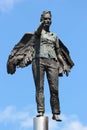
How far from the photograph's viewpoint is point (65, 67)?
15.2 metres

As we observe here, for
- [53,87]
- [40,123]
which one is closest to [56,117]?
[40,123]

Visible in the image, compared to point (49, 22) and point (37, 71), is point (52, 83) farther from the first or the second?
point (49, 22)

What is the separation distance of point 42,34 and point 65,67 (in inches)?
42.3

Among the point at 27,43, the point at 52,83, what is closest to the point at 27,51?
the point at 27,43

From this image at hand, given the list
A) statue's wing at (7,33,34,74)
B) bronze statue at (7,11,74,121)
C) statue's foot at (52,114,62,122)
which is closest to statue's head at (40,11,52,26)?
bronze statue at (7,11,74,121)

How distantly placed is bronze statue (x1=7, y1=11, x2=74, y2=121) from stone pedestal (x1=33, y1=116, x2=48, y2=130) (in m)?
0.16

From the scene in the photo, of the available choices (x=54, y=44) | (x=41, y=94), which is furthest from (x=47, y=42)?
(x=41, y=94)

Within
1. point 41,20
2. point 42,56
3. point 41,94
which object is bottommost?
point 41,94

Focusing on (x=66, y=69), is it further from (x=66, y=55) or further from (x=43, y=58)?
(x=43, y=58)

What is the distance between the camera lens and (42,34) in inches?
588

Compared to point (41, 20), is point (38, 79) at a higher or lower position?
lower

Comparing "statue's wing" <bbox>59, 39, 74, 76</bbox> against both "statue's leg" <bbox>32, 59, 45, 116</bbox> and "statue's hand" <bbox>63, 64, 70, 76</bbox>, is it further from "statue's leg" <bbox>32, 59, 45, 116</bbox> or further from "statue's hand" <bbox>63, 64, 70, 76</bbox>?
"statue's leg" <bbox>32, 59, 45, 116</bbox>

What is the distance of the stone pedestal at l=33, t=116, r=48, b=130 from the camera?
13.9m

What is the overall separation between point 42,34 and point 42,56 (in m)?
0.64
